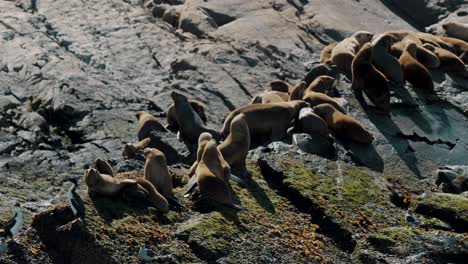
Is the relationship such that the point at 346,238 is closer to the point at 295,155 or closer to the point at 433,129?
the point at 295,155

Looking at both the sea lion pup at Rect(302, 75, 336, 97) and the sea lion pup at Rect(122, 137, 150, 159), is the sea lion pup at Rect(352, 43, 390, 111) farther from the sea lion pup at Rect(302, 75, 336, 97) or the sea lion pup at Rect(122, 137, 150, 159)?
the sea lion pup at Rect(122, 137, 150, 159)

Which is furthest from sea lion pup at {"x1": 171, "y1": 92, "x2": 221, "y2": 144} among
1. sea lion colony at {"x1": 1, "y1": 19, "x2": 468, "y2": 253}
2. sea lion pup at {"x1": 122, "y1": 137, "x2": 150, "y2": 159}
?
sea lion pup at {"x1": 122, "y1": 137, "x2": 150, "y2": 159}

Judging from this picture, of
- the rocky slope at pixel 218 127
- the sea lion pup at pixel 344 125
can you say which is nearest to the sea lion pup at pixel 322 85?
the rocky slope at pixel 218 127

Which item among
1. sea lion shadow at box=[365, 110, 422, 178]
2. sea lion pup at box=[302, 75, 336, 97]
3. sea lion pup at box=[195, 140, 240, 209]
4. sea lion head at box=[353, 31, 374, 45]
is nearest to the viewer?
sea lion pup at box=[195, 140, 240, 209]

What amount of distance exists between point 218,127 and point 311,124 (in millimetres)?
3427

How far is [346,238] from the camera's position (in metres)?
15.1

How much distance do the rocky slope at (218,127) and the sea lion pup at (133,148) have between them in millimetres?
278

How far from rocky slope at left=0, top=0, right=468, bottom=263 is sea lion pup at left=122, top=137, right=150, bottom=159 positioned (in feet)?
0.91

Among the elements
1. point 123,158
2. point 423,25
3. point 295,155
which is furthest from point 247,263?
point 423,25

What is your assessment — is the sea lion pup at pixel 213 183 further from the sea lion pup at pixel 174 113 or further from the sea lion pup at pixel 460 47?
the sea lion pup at pixel 460 47

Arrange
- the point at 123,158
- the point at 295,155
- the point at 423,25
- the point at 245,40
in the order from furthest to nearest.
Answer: the point at 423,25
the point at 245,40
the point at 123,158
the point at 295,155

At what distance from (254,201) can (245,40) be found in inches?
390

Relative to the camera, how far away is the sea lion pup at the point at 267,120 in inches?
706

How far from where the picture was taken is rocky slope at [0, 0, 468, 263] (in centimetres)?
1413
